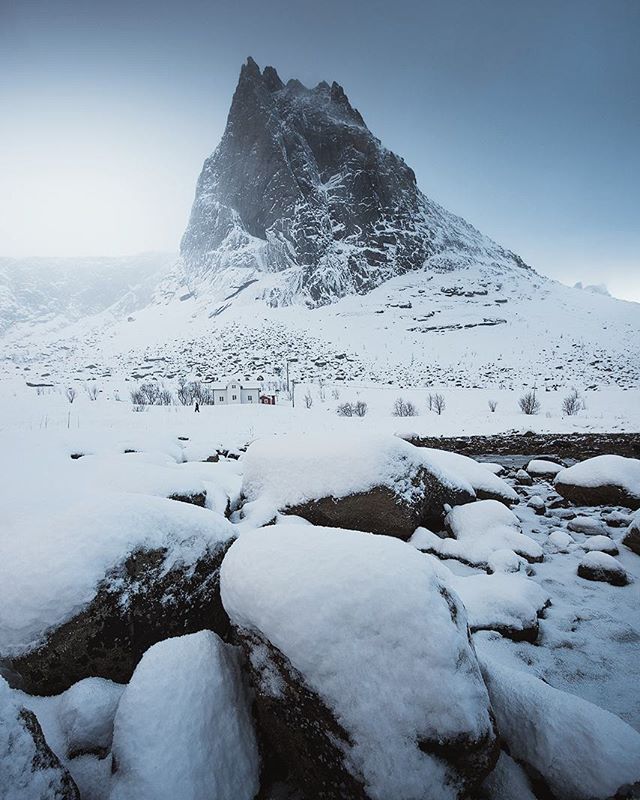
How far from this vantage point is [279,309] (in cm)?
5156

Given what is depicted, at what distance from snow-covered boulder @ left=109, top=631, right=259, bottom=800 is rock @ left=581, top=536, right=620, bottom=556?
4.03 m

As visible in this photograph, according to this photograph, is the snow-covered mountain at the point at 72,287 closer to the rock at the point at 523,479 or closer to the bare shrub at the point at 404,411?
the bare shrub at the point at 404,411

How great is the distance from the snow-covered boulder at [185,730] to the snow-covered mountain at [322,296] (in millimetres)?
28746

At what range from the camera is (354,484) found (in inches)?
157

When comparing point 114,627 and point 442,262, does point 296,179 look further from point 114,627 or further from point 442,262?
point 114,627

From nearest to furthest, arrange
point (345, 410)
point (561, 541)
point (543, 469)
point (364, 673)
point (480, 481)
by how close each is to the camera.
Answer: point (364, 673) → point (561, 541) → point (480, 481) → point (543, 469) → point (345, 410)

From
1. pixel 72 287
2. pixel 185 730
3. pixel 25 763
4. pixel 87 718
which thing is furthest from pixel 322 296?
pixel 72 287

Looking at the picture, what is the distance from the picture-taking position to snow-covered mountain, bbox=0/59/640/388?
34.8m

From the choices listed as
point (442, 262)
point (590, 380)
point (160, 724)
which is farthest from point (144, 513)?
point (442, 262)

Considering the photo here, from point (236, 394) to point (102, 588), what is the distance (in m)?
21.9

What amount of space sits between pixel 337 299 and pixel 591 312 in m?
33.9

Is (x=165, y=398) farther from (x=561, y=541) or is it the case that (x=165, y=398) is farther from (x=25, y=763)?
(x=25, y=763)

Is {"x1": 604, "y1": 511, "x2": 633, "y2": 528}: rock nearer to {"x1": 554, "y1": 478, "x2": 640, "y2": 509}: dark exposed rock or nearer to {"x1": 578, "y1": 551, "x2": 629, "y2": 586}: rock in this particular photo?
{"x1": 554, "y1": 478, "x2": 640, "y2": 509}: dark exposed rock

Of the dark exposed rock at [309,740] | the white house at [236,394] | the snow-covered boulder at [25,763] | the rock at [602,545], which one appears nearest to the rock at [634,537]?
the rock at [602,545]
